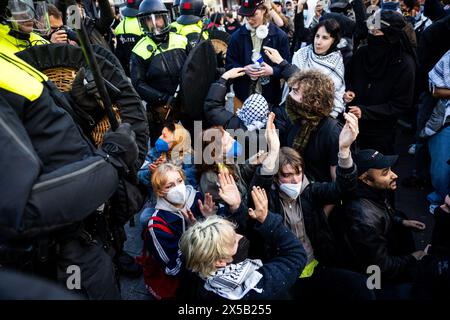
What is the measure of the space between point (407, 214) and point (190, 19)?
377 cm

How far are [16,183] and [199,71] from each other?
7.90 ft

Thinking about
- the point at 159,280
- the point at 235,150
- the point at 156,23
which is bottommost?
the point at 159,280

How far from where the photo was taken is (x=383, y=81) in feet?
10.6

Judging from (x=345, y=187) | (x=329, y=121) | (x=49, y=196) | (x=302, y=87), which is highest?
(x=49, y=196)

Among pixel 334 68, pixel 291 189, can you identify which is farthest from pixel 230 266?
pixel 334 68

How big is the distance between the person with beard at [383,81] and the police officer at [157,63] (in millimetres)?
1808

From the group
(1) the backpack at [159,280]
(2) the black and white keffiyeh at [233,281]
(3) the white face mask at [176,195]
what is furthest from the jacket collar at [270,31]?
(2) the black and white keffiyeh at [233,281]

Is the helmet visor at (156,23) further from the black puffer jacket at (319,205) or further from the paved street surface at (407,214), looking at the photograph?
the black puffer jacket at (319,205)

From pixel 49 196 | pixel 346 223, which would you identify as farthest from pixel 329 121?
pixel 49 196

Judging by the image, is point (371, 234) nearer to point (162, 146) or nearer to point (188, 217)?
point (188, 217)

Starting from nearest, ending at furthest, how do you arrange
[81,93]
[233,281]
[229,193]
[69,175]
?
[69,175], [233,281], [81,93], [229,193]

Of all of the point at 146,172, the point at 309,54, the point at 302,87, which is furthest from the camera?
the point at 309,54

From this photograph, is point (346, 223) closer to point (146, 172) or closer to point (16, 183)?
point (146, 172)
